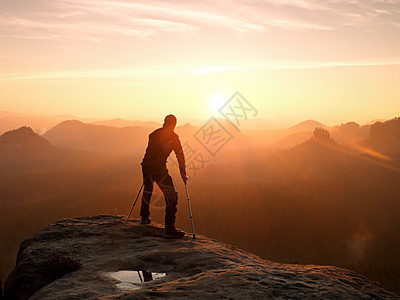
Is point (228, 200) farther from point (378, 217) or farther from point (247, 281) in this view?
point (247, 281)

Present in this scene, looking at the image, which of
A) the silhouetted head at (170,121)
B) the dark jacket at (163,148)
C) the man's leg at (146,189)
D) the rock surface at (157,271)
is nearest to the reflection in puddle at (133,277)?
the rock surface at (157,271)

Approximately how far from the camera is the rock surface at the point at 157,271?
22.4ft

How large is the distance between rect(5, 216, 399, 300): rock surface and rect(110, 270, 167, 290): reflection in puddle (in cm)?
10

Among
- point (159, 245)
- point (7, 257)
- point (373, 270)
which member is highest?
point (159, 245)

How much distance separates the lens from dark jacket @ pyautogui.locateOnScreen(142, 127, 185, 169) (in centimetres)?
1170

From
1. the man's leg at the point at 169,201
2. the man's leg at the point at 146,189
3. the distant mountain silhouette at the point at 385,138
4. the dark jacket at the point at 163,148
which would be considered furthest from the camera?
the distant mountain silhouette at the point at 385,138

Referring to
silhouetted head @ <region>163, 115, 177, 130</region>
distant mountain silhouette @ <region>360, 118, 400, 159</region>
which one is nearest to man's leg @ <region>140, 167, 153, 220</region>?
silhouetted head @ <region>163, 115, 177, 130</region>

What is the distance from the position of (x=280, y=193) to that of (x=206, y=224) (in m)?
30.6

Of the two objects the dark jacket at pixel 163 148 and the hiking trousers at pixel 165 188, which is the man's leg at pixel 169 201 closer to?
the hiking trousers at pixel 165 188

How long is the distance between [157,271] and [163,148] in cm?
445

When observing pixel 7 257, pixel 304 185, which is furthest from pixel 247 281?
pixel 304 185

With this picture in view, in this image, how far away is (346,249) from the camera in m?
80.8

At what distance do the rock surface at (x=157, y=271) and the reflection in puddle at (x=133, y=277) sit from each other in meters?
0.10

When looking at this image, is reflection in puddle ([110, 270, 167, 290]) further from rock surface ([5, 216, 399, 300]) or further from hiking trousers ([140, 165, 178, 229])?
hiking trousers ([140, 165, 178, 229])
